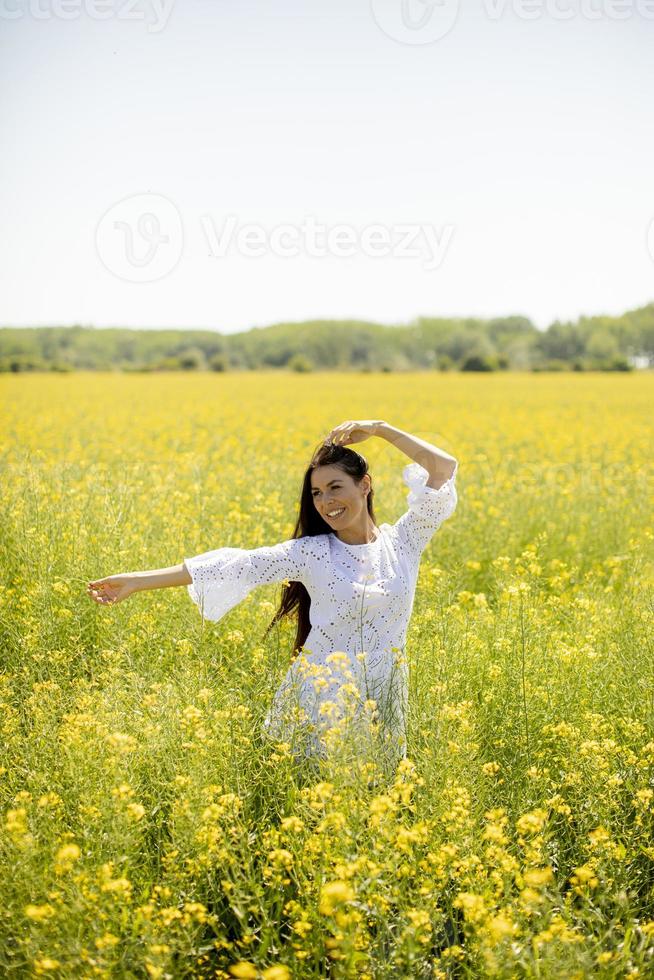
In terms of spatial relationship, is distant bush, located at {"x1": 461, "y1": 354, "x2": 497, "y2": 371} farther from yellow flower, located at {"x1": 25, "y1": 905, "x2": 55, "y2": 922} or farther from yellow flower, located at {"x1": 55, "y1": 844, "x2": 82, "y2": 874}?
yellow flower, located at {"x1": 25, "y1": 905, "x2": 55, "y2": 922}

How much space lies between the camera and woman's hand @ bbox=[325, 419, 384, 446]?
3.26 meters

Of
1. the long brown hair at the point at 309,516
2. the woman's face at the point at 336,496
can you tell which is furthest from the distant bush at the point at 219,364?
the woman's face at the point at 336,496

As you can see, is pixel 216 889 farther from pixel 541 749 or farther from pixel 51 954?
pixel 541 749

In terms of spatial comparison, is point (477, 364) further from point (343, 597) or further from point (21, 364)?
point (343, 597)

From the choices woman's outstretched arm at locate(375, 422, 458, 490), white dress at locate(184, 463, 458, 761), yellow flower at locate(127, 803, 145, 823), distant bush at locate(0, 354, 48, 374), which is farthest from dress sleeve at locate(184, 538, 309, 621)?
distant bush at locate(0, 354, 48, 374)

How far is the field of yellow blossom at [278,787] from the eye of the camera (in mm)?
2184

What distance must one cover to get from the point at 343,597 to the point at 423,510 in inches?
18.7

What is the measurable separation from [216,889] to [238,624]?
1.76 metres

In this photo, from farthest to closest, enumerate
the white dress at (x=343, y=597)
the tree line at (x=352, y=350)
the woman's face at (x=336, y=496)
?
the tree line at (x=352, y=350)
the woman's face at (x=336, y=496)
the white dress at (x=343, y=597)

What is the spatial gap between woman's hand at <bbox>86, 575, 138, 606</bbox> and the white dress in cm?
22

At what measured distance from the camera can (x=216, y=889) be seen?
2381mm

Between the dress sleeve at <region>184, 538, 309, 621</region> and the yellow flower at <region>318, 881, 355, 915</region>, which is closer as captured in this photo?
the yellow flower at <region>318, 881, 355, 915</region>

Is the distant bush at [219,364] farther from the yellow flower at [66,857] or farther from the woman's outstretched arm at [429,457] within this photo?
the yellow flower at [66,857]

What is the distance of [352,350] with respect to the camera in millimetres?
54844
